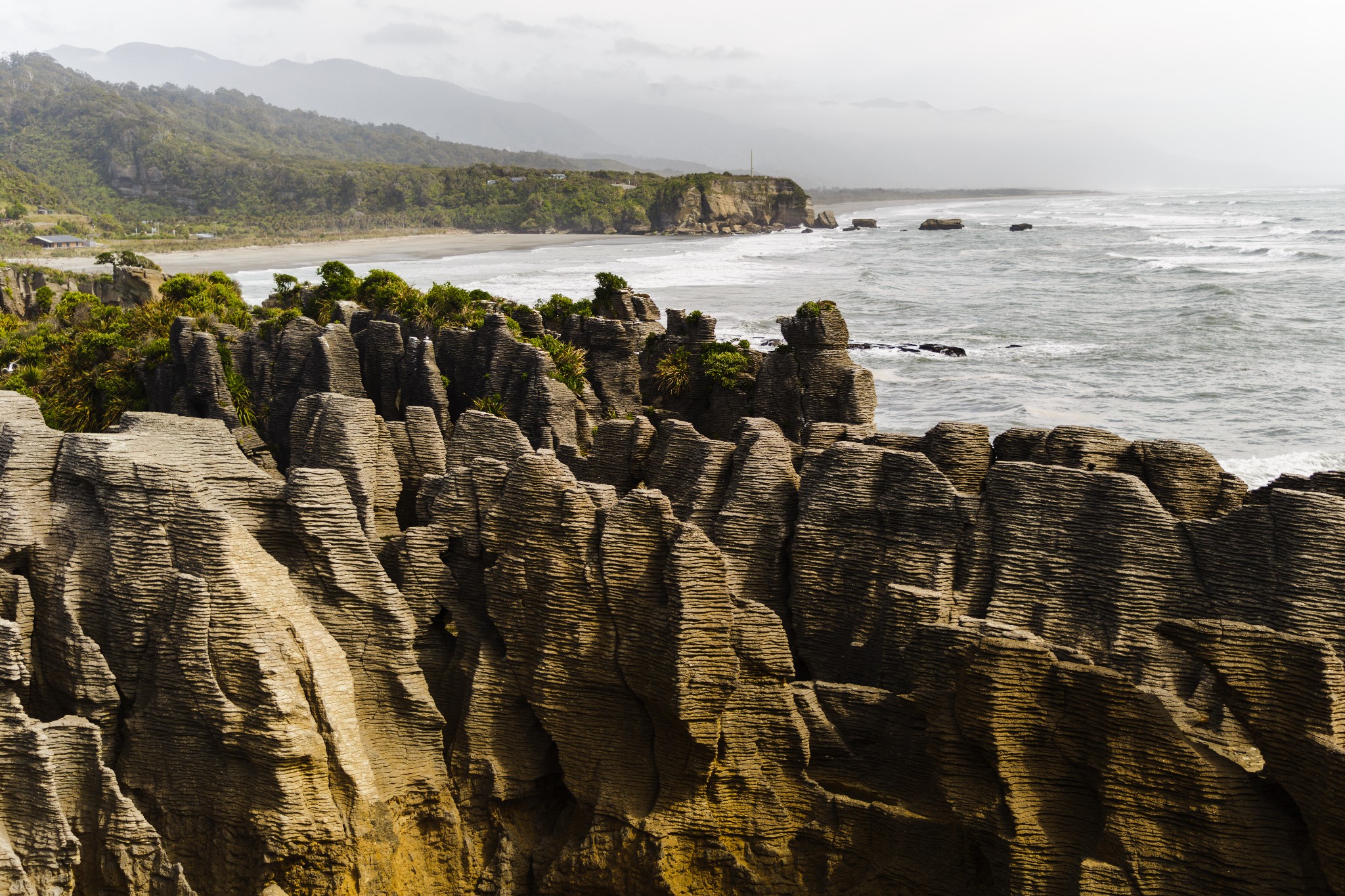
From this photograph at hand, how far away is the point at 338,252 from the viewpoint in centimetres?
11450

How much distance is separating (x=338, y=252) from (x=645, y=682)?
370 feet

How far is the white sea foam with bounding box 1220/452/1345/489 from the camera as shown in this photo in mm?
32156

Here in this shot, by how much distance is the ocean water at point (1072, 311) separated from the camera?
40.7 meters

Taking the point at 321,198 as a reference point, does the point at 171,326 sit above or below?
below

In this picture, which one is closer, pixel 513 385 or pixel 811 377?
pixel 513 385

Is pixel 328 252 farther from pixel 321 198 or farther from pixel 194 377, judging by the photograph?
pixel 194 377

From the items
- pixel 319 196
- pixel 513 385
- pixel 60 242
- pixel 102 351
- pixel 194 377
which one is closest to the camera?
pixel 513 385

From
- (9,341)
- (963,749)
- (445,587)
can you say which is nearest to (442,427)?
(445,587)

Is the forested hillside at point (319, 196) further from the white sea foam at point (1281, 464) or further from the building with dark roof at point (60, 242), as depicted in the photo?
the white sea foam at point (1281, 464)

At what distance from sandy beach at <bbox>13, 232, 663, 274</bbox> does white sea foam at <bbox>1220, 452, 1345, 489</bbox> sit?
79.3 meters

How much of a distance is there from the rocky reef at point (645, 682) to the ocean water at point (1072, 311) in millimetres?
24536

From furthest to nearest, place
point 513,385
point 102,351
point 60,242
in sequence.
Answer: point 60,242 → point 102,351 → point 513,385

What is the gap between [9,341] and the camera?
36344 millimetres

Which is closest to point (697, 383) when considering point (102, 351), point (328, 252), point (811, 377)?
point (811, 377)
